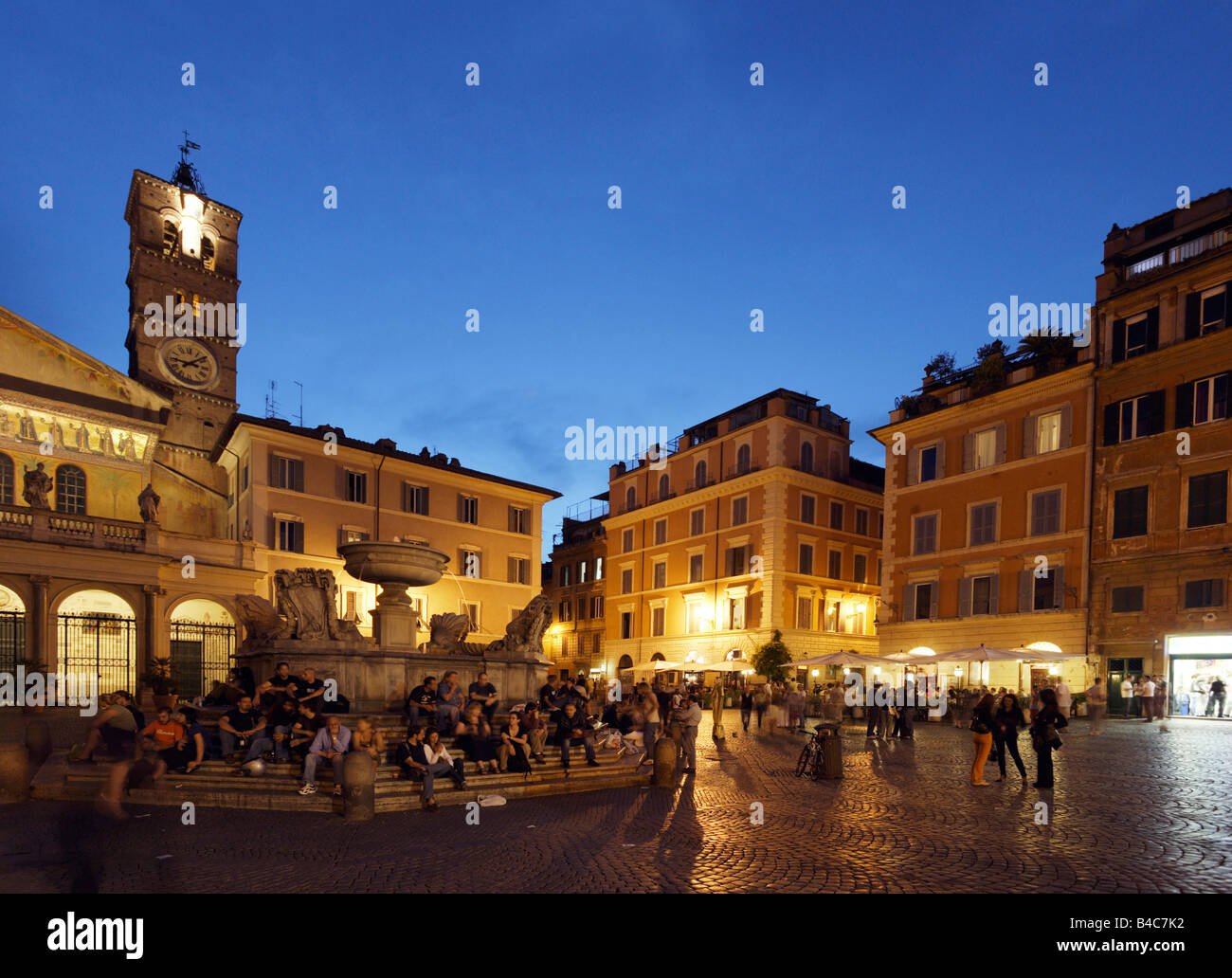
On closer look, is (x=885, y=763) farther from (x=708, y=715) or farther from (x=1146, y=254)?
(x=1146, y=254)

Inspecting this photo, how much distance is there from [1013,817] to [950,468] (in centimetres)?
2777

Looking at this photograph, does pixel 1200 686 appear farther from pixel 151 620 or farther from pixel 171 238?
pixel 171 238

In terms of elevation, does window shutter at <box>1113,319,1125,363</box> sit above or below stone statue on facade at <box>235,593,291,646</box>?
above

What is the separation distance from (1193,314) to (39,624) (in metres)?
37.6

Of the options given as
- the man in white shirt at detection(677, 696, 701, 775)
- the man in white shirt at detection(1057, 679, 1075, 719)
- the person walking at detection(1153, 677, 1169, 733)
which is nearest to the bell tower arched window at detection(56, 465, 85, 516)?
the man in white shirt at detection(677, 696, 701, 775)

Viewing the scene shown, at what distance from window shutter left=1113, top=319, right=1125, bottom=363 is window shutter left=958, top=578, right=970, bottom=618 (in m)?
10.1

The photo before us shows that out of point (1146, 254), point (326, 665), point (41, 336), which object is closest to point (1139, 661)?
point (1146, 254)

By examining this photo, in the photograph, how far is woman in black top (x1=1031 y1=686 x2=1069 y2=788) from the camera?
38.5 feet

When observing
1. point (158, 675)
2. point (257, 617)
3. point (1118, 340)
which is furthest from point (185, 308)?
point (1118, 340)

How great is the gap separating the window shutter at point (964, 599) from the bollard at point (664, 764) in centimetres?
2471

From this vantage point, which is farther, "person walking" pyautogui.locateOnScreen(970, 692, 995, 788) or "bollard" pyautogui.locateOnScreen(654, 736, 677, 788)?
"bollard" pyautogui.locateOnScreen(654, 736, 677, 788)

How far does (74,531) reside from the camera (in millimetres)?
25453

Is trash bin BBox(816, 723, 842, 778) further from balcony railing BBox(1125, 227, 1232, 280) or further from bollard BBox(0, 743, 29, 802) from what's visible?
balcony railing BBox(1125, 227, 1232, 280)
